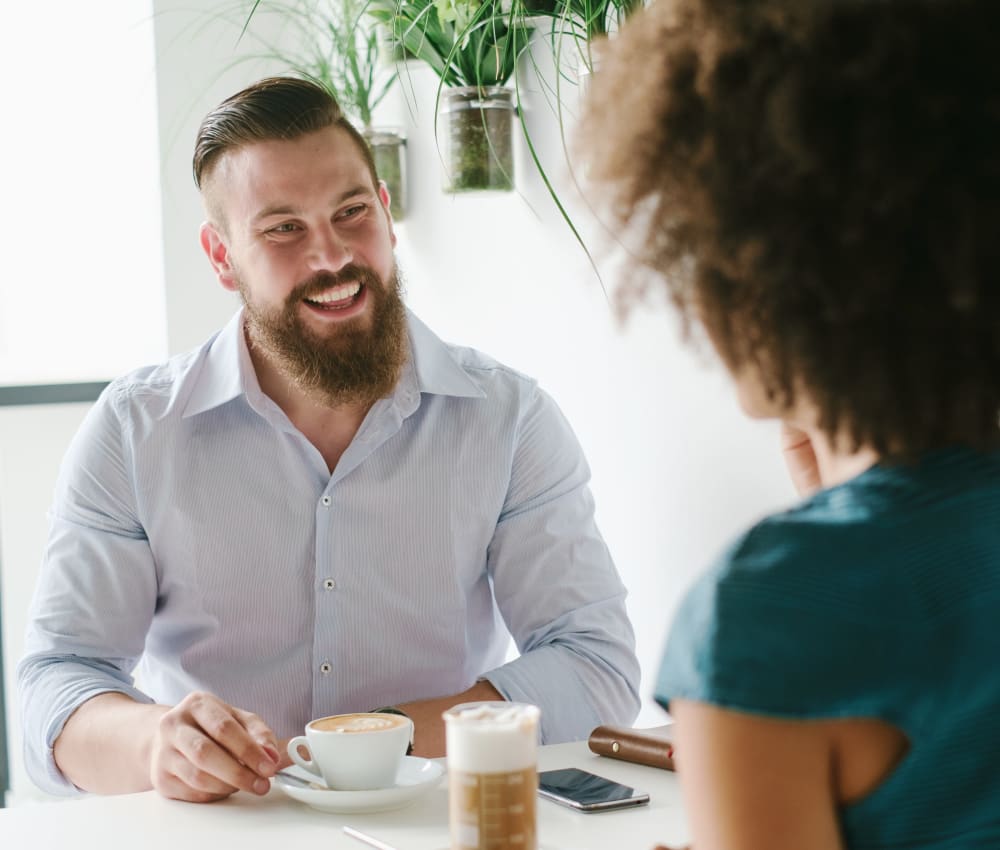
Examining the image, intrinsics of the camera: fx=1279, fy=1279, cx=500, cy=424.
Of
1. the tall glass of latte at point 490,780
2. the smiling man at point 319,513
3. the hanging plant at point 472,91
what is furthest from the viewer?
the hanging plant at point 472,91

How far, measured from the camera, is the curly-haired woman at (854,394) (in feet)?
2.07

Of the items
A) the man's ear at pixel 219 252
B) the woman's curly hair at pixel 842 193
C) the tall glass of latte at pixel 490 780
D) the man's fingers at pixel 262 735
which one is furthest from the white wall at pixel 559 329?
the woman's curly hair at pixel 842 193

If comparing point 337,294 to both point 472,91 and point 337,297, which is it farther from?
point 472,91

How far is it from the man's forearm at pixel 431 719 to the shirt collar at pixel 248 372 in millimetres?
466

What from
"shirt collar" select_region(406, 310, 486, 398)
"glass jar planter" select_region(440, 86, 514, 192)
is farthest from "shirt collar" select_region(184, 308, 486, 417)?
"glass jar planter" select_region(440, 86, 514, 192)

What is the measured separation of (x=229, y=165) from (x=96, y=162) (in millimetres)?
1559

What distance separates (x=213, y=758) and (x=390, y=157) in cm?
166

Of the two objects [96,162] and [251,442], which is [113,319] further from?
[251,442]

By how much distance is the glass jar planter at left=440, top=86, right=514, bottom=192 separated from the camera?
2.20 meters

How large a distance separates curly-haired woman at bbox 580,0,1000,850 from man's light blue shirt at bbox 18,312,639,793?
42.1 inches

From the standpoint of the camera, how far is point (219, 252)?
81.3 inches

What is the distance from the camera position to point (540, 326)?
2.33m

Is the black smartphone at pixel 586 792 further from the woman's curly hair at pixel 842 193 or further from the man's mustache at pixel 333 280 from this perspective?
the man's mustache at pixel 333 280

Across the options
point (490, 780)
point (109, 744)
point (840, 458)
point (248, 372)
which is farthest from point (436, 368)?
point (840, 458)
